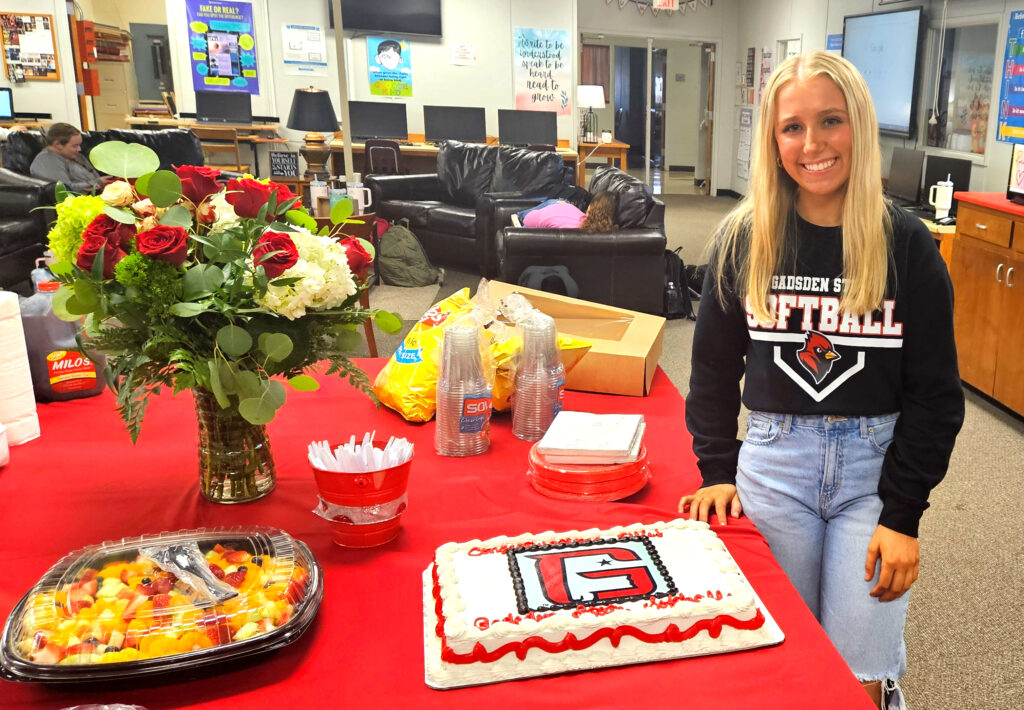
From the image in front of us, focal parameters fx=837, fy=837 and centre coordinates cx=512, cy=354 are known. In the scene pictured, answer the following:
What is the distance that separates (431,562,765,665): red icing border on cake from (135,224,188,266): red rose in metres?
0.63

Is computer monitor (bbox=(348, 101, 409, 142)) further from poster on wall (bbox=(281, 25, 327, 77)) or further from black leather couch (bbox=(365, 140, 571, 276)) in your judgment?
black leather couch (bbox=(365, 140, 571, 276))

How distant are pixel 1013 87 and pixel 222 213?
583cm

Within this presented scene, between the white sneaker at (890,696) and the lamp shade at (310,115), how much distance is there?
24.2 feet

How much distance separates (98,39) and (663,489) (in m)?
10.6

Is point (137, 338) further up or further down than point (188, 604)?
further up

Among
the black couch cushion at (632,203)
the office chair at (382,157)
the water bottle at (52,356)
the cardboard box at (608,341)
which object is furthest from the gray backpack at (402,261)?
the water bottle at (52,356)

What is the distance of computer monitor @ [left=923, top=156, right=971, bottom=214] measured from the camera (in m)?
5.49

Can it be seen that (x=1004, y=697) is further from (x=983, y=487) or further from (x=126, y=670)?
(x=126, y=670)

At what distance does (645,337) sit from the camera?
2033 mm

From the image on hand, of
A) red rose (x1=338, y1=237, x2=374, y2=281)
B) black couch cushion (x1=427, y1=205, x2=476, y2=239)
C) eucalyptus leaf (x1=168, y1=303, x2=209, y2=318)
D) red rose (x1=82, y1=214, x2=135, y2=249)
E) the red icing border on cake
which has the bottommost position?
black couch cushion (x1=427, y1=205, x2=476, y2=239)

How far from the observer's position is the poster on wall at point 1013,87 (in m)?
5.41

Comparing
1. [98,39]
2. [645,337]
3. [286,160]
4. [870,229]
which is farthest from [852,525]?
[98,39]

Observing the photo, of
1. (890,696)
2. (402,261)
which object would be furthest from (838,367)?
(402,261)

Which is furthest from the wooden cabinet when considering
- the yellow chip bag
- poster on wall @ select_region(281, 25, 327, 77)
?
poster on wall @ select_region(281, 25, 327, 77)
